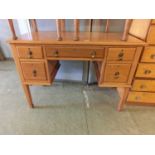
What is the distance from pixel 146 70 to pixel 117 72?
316 millimetres

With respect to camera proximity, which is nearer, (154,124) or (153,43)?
(153,43)

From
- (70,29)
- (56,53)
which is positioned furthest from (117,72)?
(70,29)

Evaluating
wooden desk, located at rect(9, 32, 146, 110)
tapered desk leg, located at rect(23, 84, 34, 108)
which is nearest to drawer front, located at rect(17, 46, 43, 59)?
wooden desk, located at rect(9, 32, 146, 110)

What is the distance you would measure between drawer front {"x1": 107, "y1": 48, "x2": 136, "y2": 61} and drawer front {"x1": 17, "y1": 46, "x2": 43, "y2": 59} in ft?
2.00

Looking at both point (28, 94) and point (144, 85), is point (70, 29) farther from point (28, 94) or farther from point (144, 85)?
point (144, 85)

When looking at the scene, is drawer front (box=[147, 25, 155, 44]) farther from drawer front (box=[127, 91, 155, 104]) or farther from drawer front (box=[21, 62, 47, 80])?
drawer front (box=[21, 62, 47, 80])

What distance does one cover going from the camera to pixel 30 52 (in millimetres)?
1110

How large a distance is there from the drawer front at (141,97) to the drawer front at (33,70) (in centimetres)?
99

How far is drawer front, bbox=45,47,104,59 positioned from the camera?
43.1 inches

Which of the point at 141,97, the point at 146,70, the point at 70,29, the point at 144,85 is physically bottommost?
the point at 141,97

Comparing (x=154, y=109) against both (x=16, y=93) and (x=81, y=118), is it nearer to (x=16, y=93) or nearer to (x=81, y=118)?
(x=81, y=118)
